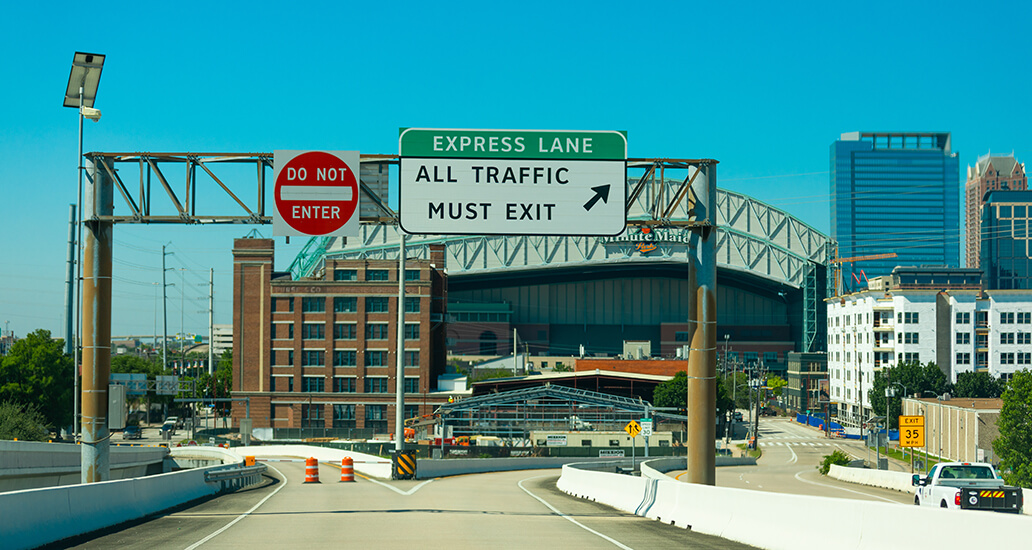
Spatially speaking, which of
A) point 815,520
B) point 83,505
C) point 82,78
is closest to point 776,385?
point 82,78

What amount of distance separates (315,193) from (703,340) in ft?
31.3

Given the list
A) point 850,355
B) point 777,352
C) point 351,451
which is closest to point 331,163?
point 351,451

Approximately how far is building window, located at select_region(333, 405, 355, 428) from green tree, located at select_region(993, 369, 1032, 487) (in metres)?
62.0

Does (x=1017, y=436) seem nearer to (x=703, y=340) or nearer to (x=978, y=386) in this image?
(x=978, y=386)

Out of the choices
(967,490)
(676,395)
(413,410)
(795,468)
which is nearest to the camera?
(967,490)

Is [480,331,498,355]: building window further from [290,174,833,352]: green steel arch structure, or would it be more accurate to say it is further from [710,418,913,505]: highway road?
[710,418,913,505]: highway road

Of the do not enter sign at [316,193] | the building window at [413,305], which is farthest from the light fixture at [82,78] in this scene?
the building window at [413,305]

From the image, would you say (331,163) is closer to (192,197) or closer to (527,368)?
(192,197)

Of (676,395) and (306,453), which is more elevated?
(676,395)

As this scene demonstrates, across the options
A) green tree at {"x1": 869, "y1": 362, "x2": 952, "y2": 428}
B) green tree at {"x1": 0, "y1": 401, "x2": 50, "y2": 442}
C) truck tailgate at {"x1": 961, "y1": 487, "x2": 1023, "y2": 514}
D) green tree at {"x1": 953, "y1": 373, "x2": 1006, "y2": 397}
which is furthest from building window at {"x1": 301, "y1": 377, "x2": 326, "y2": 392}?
truck tailgate at {"x1": 961, "y1": 487, "x2": 1023, "y2": 514}

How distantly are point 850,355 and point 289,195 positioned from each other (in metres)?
132

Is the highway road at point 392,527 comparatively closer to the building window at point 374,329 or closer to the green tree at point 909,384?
the building window at point 374,329

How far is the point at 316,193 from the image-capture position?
21266 mm

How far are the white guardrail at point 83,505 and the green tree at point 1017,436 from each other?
69.3 metres
